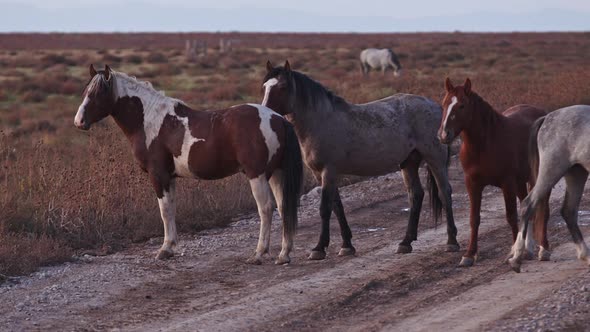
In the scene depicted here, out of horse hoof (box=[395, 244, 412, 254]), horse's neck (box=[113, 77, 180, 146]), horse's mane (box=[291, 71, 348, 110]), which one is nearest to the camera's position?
horse hoof (box=[395, 244, 412, 254])

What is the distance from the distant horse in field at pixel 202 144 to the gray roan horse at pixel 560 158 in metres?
2.19

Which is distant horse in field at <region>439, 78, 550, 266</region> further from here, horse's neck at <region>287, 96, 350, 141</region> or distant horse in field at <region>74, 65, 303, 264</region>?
distant horse in field at <region>74, 65, 303, 264</region>

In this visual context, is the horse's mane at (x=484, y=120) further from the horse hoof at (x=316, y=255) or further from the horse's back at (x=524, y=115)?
the horse hoof at (x=316, y=255)

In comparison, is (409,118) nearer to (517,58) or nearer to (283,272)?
(283,272)

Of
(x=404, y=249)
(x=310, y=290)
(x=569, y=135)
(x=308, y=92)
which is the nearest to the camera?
(x=310, y=290)

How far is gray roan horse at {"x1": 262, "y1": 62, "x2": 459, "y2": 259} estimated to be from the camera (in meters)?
9.73

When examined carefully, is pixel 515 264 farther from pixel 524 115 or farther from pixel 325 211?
pixel 325 211

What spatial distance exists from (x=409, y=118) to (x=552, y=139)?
1.97 meters

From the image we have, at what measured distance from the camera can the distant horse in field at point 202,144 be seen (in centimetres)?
936

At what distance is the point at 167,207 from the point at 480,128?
322 centimetres

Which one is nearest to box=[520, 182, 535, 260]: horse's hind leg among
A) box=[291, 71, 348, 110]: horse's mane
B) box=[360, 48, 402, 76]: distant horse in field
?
box=[291, 71, 348, 110]: horse's mane

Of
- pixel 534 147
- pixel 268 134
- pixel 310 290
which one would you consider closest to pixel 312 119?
pixel 268 134

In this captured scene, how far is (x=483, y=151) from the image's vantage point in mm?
8953

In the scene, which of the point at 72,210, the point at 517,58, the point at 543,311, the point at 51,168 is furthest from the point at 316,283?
the point at 517,58
